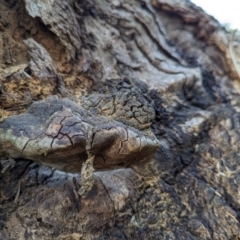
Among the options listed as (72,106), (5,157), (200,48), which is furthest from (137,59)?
(5,157)

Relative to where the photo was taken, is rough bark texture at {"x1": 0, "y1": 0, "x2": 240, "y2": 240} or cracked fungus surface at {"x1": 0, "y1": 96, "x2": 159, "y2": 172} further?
rough bark texture at {"x1": 0, "y1": 0, "x2": 240, "y2": 240}

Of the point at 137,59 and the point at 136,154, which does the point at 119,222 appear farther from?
the point at 137,59

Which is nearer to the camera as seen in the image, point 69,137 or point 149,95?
point 69,137

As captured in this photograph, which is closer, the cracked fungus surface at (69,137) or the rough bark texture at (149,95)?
the cracked fungus surface at (69,137)
